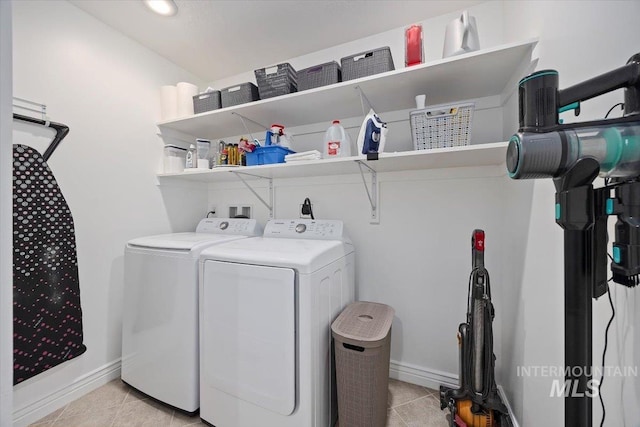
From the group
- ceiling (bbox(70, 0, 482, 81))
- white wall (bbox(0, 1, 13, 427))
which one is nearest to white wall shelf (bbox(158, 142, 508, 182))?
ceiling (bbox(70, 0, 482, 81))

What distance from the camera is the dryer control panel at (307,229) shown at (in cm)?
183

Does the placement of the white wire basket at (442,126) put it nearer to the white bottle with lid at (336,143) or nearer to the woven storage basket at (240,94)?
the white bottle with lid at (336,143)

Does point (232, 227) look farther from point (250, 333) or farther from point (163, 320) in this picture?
point (250, 333)

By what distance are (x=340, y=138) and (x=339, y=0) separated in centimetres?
87

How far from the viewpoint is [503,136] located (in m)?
1.62

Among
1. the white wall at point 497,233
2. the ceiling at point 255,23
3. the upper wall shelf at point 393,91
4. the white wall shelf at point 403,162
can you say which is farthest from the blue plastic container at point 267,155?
the ceiling at point 255,23

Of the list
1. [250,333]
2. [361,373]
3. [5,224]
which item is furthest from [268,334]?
[5,224]

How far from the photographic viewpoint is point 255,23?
6.09 feet

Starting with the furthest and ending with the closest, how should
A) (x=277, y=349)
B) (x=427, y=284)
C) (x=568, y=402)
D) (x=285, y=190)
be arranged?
(x=285, y=190), (x=427, y=284), (x=277, y=349), (x=568, y=402)

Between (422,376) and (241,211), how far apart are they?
199cm

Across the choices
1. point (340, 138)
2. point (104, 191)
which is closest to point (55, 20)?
point (104, 191)

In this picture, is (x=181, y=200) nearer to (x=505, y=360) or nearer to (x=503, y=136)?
(x=503, y=136)

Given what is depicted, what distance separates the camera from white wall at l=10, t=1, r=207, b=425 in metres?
1.57

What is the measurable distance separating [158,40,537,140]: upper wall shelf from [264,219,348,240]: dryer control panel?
82cm
